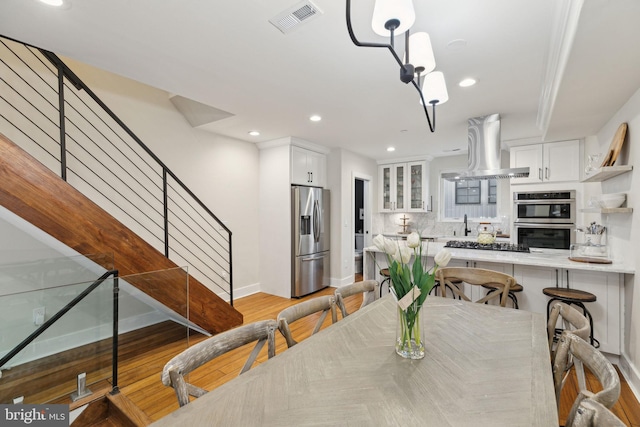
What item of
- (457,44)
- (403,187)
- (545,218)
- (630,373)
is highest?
(457,44)

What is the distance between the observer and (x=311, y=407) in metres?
0.89

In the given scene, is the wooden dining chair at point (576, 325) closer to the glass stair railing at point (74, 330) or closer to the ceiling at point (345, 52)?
the ceiling at point (345, 52)

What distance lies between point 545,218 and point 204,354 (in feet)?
15.5

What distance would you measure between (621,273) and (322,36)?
3.01m

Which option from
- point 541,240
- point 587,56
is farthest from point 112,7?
point 541,240

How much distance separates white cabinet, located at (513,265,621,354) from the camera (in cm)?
244

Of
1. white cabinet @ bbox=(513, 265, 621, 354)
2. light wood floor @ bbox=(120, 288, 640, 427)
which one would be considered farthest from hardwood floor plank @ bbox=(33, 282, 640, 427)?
white cabinet @ bbox=(513, 265, 621, 354)

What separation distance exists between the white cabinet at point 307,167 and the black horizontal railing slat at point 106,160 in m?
1.43

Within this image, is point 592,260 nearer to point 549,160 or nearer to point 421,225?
point 549,160

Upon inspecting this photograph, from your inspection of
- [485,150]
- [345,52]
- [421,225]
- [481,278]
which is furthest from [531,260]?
[421,225]

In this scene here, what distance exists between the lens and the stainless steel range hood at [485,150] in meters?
3.44

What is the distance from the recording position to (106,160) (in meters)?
3.22

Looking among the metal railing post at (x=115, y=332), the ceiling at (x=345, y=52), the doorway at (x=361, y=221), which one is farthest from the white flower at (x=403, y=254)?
the doorway at (x=361, y=221)

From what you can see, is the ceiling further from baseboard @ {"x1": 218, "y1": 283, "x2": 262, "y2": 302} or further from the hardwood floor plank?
baseboard @ {"x1": 218, "y1": 283, "x2": 262, "y2": 302}
